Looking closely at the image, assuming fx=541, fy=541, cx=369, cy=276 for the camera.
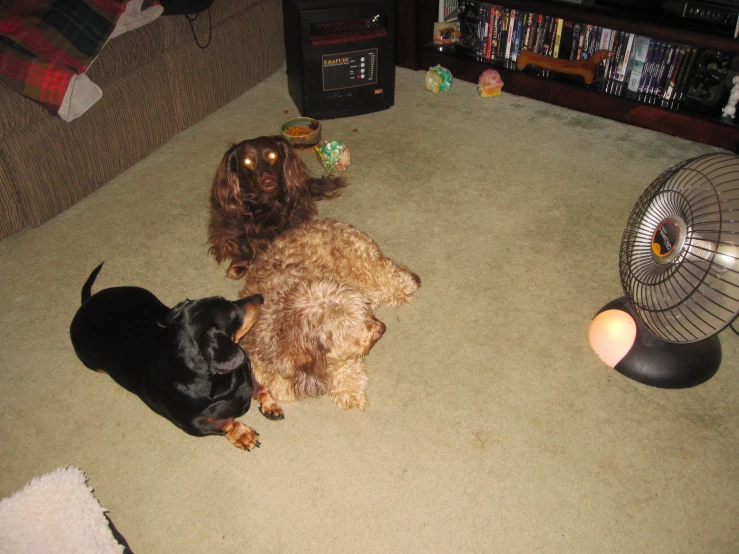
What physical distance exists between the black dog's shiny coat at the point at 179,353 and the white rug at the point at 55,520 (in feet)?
1.37

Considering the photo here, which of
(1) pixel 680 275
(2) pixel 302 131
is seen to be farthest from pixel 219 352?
(2) pixel 302 131

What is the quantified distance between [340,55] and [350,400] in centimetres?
237

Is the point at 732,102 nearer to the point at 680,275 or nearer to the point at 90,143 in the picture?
the point at 680,275

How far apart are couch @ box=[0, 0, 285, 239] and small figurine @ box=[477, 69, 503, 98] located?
1588 millimetres

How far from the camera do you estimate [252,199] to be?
264 cm

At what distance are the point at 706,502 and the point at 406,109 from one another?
294 centimetres

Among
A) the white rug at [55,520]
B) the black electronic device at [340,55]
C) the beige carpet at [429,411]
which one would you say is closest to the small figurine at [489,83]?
the black electronic device at [340,55]

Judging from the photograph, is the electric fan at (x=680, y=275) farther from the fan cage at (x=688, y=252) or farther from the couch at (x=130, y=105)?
the couch at (x=130, y=105)

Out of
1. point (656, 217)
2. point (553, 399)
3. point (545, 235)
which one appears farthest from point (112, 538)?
point (545, 235)

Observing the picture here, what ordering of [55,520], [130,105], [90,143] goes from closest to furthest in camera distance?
[55,520] < [90,143] < [130,105]

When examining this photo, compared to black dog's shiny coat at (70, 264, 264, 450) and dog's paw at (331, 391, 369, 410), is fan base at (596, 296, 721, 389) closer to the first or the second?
dog's paw at (331, 391, 369, 410)

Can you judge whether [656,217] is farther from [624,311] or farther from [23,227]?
[23,227]

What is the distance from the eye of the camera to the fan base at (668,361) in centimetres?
217

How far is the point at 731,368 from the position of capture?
2.29 metres
